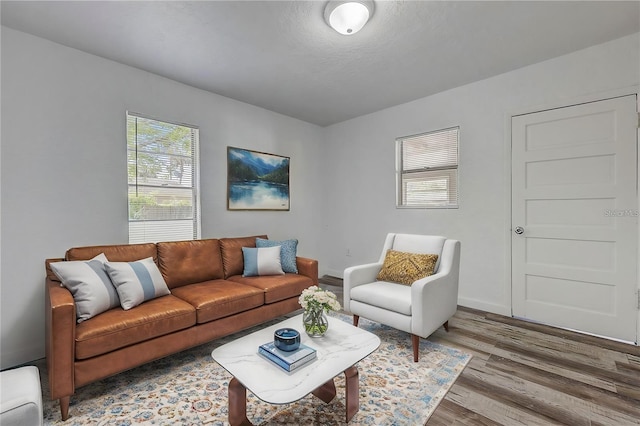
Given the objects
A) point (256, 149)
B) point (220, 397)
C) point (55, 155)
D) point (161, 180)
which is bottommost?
point (220, 397)

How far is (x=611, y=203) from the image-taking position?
2559 millimetres

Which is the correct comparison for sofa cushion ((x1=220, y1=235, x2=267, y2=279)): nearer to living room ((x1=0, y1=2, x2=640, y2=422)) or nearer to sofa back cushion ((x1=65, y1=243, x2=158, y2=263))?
living room ((x1=0, y1=2, x2=640, y2=422))

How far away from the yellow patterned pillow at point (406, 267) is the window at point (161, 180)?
7.30 ft

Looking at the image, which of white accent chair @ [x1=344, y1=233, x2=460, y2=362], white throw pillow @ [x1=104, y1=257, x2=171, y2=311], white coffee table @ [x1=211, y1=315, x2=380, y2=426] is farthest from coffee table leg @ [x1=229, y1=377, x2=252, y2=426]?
white accent chair @ [x1=344, y1=233, x2=460, y2=362]

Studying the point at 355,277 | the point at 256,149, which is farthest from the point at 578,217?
the point at 256,149

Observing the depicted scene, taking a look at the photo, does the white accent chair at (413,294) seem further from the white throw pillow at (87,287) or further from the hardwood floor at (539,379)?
the white throw pillow at (87,287)

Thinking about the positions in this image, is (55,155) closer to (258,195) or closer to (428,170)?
(258,195)

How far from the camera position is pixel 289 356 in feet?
4.89

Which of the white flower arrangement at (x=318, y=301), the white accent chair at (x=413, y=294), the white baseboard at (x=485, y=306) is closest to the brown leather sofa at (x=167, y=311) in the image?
the white accent chair at (x=413, y=294)

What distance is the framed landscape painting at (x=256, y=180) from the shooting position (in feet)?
12.1

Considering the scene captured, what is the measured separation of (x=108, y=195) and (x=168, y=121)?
3.26 ft

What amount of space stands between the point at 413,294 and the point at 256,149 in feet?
9.20

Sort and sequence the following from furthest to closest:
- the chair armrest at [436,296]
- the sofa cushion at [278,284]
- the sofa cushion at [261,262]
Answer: the sofa cushion at [261,262] < the sofa cushion at [278,284] < the chair armrest at [436,296]

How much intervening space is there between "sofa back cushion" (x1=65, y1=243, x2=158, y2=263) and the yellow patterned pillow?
2228 millimetres
